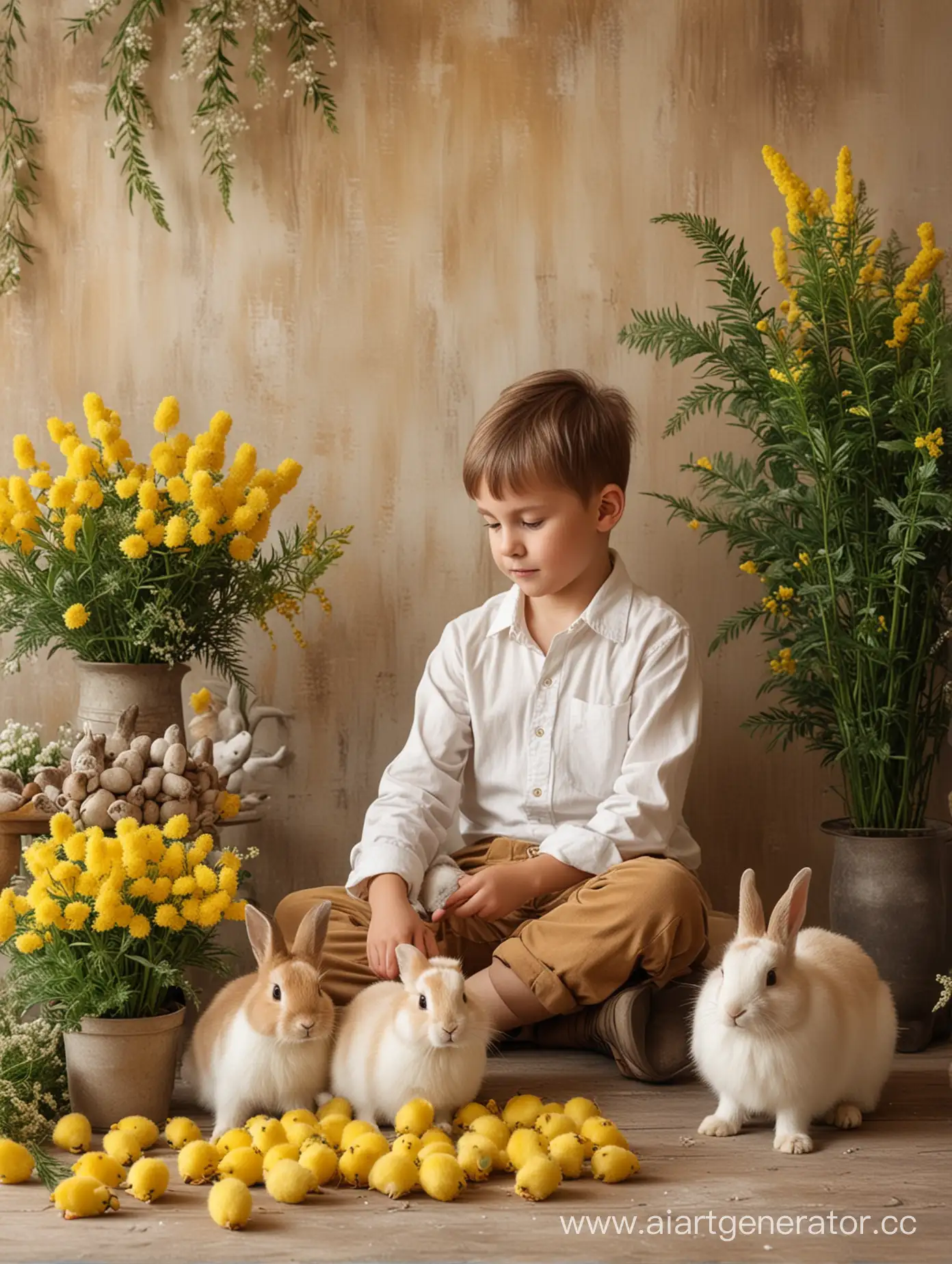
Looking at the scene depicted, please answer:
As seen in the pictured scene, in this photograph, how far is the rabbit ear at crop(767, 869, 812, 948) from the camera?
165 cm

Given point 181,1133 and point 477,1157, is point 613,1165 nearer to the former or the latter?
point 477,1157

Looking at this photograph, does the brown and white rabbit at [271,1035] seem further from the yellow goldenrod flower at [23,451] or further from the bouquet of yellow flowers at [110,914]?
the yellow goldenrod flower at [23,451]

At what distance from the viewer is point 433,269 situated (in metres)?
2.59

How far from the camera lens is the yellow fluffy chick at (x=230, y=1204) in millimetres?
1402

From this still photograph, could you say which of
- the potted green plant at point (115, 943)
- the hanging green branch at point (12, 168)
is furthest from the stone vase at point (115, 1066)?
the hanging green branch at point (12, 168)

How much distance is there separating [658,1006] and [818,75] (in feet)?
6.27

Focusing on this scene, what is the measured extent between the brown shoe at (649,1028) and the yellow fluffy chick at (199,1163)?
0.69m

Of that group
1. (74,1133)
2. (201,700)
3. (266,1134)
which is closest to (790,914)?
(266,1134)

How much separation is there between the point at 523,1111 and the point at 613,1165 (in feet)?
0.63

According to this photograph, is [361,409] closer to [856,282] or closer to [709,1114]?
[856,282]

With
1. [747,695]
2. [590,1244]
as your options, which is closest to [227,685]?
[747,695]

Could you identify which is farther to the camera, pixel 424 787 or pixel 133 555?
pixel 424 787

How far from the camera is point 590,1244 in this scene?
4.57ft

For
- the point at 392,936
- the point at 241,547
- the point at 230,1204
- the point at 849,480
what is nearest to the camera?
the point at 230,1204
